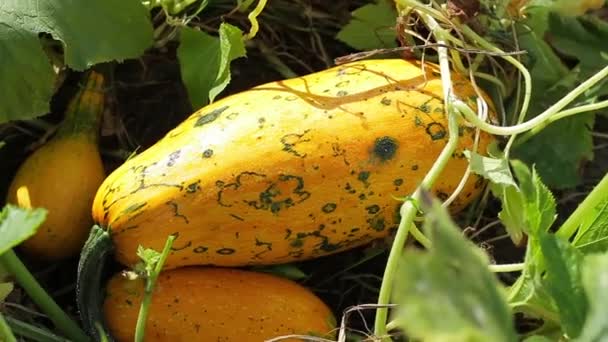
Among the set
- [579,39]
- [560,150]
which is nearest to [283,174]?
[560,150]

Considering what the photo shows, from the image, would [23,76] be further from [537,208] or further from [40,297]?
[537,208]

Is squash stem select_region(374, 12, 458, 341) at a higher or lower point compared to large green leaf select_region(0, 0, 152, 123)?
lower

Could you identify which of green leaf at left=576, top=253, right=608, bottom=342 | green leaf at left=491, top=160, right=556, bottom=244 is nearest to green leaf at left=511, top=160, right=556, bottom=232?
green leaf at left=491, top=160, right=556, bottom=244

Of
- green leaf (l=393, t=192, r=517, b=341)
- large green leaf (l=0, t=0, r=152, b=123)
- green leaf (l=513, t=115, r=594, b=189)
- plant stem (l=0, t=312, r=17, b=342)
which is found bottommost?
green leaf (l=513, t=115, r=594, b=189)

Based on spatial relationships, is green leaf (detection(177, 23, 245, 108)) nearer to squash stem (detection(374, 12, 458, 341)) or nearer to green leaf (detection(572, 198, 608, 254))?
squash stem (detection(374, 12, 458, 341))

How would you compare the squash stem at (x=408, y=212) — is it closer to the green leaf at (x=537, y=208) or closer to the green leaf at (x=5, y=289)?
the green leaf at (x=537, y=208)

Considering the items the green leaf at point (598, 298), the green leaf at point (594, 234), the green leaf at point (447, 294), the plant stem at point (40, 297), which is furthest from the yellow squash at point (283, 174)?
→ the green leaf at point (447, 294)

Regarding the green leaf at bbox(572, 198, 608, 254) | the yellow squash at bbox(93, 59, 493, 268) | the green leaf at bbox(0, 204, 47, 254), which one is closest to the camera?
the green leaf at bbox(0, 204, 47, 254)

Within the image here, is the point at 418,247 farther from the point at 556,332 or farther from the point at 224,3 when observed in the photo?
the point at 224,3
